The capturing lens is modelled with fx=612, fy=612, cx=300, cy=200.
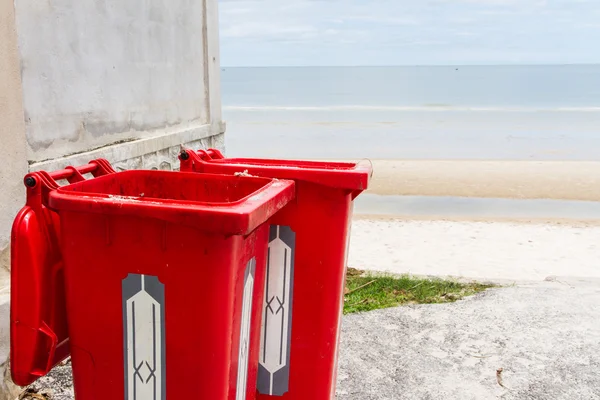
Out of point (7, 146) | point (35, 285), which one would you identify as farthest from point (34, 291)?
point (7, 146)

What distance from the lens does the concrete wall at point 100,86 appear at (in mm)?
3074

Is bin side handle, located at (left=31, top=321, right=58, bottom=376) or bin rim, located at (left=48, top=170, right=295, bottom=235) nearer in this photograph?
bin rim, located at (left=48, top=170, right=295, bottom=235)

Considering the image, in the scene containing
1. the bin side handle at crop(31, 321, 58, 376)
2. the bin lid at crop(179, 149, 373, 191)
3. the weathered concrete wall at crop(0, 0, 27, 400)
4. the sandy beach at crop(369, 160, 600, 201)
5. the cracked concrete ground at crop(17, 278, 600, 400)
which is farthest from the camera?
the sandy beach at crop(369, 160, 600, 201)

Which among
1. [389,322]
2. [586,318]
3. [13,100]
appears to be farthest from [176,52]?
[586,318]

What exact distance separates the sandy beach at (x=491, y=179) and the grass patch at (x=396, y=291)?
8351mm

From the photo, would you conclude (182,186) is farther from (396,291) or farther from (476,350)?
(396,291)

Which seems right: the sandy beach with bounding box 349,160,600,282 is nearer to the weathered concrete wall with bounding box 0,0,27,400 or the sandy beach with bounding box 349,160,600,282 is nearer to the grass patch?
the grass patch

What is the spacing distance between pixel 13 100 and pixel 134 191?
3.45 ft

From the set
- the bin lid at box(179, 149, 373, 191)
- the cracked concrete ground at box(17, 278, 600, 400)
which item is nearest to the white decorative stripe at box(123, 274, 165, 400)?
the bin lid at box(179, 149, 373, 191)

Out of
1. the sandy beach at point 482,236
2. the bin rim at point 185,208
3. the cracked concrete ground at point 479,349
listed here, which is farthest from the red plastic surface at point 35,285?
the sandy beach at point 482,236

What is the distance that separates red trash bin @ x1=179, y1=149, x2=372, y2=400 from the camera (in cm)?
253

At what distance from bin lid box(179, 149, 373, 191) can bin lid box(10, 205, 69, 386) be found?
788mm

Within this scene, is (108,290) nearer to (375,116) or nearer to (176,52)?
(176,52)

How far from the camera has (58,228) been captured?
2.17 metres
